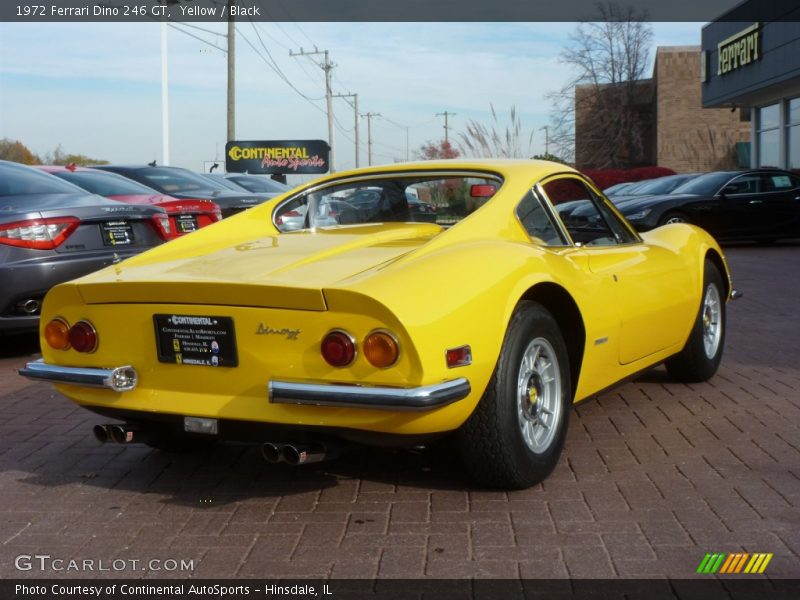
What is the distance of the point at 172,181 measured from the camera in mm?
12883

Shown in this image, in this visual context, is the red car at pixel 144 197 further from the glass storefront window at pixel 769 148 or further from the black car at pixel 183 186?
the glass storefront window at pixel 769 148

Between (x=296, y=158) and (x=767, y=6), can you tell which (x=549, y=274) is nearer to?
(x=767, y=6)

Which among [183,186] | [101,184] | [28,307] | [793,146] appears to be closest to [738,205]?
[183,186]

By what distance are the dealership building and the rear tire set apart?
18.7 meters

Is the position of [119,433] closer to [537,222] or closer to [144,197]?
[537,222]

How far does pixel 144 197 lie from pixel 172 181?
315 cm

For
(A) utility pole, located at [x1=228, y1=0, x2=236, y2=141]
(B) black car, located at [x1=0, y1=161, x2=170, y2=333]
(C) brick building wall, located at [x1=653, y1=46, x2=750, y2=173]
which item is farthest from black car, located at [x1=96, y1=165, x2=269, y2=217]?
(C) brick building wall, located at [x1=653, y1=46, x2=750, y2=173]

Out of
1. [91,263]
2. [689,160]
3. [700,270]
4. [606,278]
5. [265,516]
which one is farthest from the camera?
[689,160]

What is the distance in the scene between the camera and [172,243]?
4.81 metres

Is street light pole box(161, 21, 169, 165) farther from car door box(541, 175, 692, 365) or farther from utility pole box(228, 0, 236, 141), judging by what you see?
car door box(541, 175, 692, 365)

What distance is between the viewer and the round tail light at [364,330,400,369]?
348 cm

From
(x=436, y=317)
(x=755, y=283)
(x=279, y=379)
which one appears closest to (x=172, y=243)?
(x=279, y=379)
